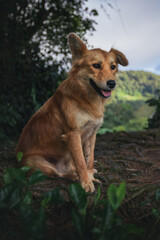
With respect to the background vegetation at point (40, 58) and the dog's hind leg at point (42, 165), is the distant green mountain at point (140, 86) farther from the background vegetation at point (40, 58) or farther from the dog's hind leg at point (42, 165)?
the dog's hind leg at point (42, 165)

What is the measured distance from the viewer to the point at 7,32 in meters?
2.10

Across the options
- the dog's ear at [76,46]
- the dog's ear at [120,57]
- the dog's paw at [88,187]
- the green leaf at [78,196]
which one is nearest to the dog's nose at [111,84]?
the dog's ear at [76,46]

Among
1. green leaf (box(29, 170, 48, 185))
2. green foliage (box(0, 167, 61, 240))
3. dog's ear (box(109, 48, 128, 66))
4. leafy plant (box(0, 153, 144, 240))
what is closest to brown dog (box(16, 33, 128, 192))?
dog's ear (box(109, 48, 128, 66))

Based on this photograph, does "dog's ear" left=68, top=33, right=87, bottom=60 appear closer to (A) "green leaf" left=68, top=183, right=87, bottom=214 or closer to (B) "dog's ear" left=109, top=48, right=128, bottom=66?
(B) "dog's ear" left=109, top=48, right=128, bottom=66

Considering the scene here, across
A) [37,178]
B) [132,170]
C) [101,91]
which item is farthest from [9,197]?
[132,170]

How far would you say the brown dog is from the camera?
2812 millimetres

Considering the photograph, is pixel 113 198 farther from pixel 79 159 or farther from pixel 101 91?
pixel 101 91

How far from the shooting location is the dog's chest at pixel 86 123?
279cm

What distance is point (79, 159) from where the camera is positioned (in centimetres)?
265

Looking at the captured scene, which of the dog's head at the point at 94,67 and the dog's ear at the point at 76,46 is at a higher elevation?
the dog's ear at the point at 76,46

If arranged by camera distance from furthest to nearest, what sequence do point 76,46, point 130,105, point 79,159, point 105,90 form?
point 130,105, point 76,46, point 105,90, point 79,159

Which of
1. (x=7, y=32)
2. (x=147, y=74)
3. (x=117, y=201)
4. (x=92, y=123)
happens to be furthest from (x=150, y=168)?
(x=147, y=74)

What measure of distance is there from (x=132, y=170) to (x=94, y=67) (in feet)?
5.64

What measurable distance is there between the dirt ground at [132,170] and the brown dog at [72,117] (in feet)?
1.14
